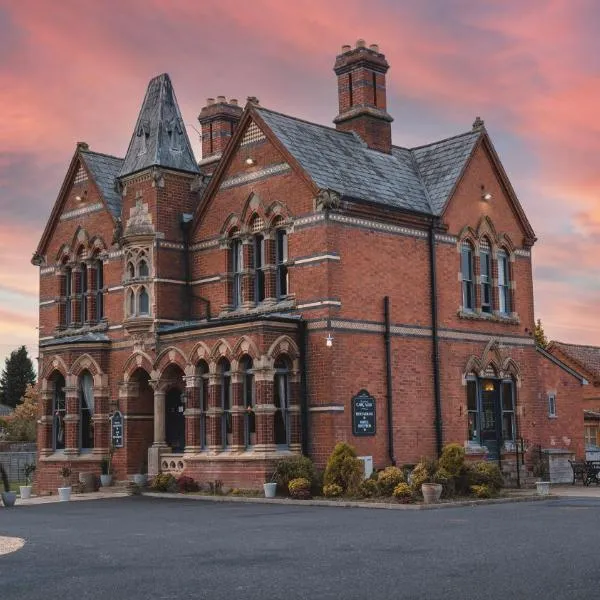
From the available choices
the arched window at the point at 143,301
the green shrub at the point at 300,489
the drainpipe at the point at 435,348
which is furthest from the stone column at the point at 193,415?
the drainpipe at the point at 435,348

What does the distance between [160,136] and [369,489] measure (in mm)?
14386

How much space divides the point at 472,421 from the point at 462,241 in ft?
19.1

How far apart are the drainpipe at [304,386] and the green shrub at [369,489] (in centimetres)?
330

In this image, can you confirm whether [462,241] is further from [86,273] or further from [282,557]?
[282,557]

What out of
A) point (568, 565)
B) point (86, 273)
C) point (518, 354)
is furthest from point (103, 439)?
point (568, 565)

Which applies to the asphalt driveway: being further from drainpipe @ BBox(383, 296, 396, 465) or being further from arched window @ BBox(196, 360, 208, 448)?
arched window @ BBox(196, 360, 208, 448)

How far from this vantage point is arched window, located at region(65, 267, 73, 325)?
3556cm

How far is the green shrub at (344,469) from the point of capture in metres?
25.5

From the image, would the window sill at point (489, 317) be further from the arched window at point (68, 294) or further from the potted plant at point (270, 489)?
the arched window at point (68, 294)

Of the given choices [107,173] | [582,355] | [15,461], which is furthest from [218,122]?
[582,355]

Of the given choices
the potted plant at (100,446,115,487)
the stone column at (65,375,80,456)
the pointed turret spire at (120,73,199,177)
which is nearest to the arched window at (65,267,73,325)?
the stone column at (65,375,80,456)

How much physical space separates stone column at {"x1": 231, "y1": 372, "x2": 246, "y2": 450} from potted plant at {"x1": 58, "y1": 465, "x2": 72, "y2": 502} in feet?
16.5

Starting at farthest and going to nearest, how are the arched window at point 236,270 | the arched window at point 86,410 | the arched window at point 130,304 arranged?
1. the arched window at point 86,410
2. the arched window at point 130,304
3. the arched window at point 236,270

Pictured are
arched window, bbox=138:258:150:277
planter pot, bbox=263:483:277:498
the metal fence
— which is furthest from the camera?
the metal fence
